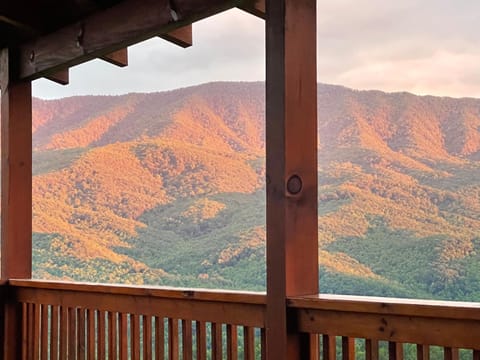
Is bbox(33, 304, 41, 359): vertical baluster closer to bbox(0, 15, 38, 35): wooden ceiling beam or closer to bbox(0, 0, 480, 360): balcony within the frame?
bbox(0, 0, 480, 360): balcony

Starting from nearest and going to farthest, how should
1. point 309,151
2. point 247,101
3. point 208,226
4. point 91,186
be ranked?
point 309,151 → point 247,101 → point 208,226 → point 91,186

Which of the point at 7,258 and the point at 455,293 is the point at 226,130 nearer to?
the point at 455,293

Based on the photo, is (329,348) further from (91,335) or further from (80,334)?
(80,334)

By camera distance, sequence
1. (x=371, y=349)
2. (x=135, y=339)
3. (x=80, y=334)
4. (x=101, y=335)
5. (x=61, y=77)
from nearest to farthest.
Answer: (x=371, y=349) < (x=135, y=339) < (x=101, y=335) < (x=80, y=334) < (x=61, y=77)

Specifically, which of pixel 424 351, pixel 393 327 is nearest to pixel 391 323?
pixel 393 327

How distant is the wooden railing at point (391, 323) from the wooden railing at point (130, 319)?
28 cm

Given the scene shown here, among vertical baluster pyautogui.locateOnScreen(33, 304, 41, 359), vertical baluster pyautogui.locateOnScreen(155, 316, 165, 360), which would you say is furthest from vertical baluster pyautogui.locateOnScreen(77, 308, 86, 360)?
vertical baluster pyautogui.locateOnScreen(155, 316, 165, 360)

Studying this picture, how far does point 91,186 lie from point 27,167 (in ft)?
17.1

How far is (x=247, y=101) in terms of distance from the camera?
7.61 metres

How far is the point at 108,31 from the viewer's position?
314cm

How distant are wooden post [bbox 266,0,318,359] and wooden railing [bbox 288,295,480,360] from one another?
0.09 m

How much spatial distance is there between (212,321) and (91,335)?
93cm

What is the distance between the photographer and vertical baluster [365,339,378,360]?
6.81ft

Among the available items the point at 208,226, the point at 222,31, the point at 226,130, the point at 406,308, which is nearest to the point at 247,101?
the point at 226,130
